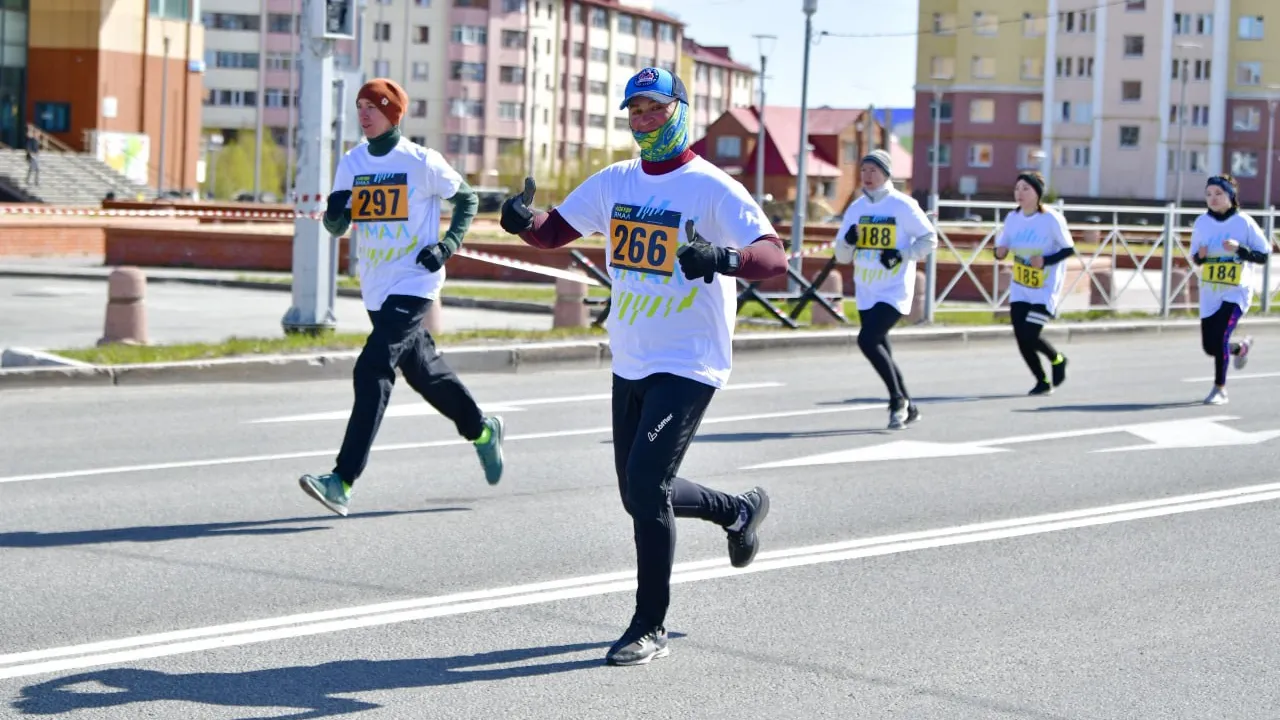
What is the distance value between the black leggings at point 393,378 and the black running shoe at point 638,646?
2739mm

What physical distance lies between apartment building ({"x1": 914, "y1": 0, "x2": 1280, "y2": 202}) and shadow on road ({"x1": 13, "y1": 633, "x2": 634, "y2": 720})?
10179 centimetres

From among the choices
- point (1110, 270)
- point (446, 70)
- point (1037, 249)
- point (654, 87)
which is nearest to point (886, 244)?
point (1037, 249)

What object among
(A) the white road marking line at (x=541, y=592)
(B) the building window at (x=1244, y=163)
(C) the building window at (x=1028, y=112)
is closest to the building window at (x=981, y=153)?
(C) the building window at (x=1028, y=112)

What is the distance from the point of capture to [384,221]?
8.79 metres

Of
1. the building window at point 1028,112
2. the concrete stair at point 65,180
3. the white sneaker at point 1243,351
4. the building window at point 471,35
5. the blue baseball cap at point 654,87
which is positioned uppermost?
the building window at point 471,35

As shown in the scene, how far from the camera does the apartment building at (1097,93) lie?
104312mm

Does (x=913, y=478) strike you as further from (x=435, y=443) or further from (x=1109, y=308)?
(x=1109, y=308)

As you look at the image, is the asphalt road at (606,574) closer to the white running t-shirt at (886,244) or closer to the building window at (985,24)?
the white running t-shirt at (886,244)

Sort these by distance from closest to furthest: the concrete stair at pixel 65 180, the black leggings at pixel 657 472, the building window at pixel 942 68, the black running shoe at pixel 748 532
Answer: the black leggings at pixel 657 472 < the black running shoe at pixel 748 532 < the concrete stair at pixel 65 180 < the building window at pixel 942 68

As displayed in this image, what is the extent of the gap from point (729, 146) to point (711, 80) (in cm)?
3798

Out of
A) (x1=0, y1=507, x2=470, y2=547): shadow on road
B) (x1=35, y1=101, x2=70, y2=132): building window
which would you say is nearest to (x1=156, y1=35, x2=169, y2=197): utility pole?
(x1=35, y1=101, x2=70, y2=132): building window

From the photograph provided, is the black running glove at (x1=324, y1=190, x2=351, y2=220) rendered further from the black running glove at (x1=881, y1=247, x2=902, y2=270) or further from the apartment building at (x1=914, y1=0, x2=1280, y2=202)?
the apartment building at (x1=914, y1=0, x2=1280, y2=202)

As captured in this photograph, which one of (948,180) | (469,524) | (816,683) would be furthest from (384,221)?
(948,180)

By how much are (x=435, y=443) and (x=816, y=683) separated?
6043 mm
